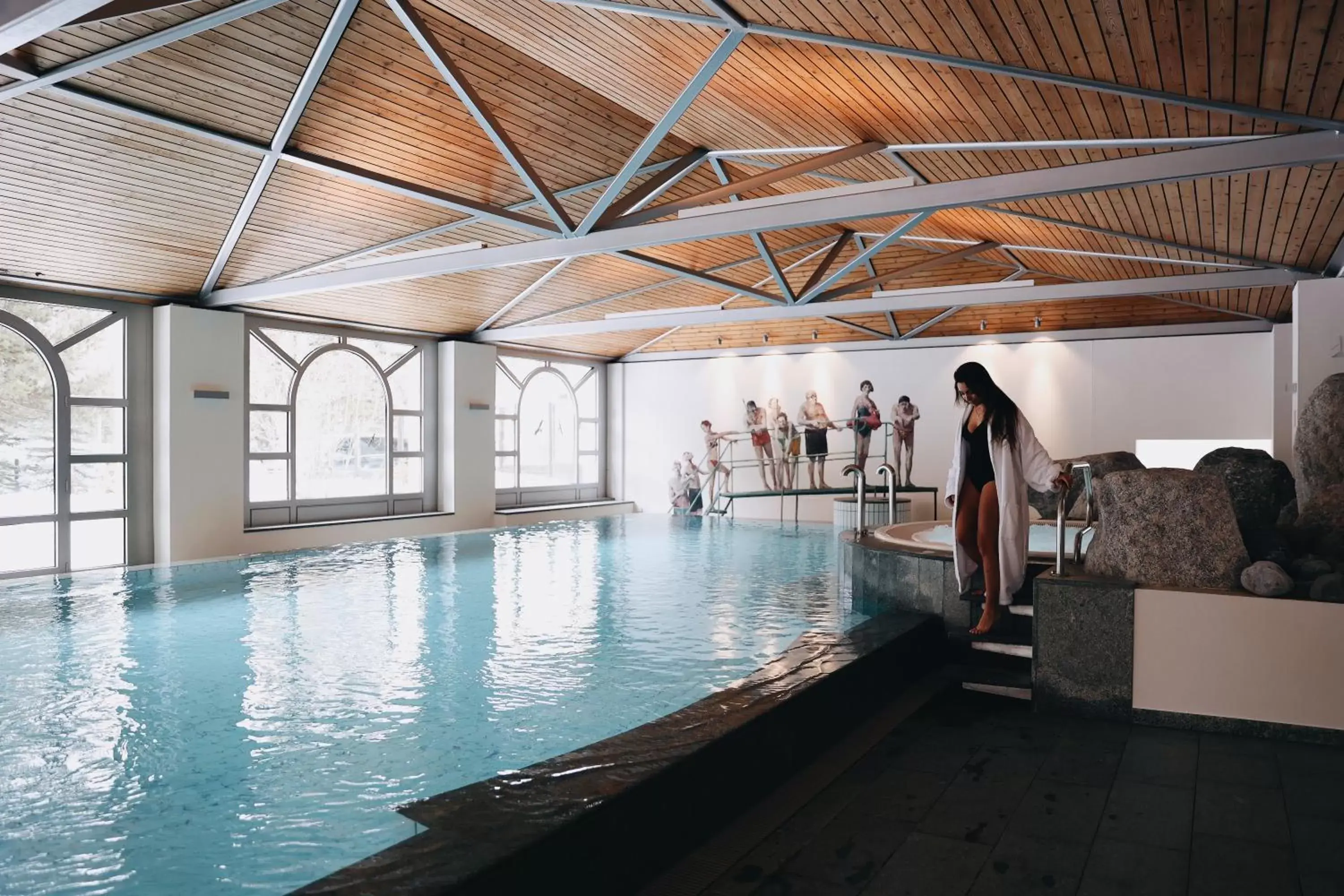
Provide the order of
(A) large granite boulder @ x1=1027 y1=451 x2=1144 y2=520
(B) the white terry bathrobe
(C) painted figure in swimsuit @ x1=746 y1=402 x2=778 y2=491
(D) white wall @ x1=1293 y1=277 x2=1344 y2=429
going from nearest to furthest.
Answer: (B) the white terry bathrobe, (D) white wall @ x1=1293 y1=277 x2=1344 y2=429, (A) large granite boulder @ x1=1027 y1=451 x2=1144 y2=520, (C) painted figure in swimsuit @ x1=746 y1=402 x2=778 y2=491

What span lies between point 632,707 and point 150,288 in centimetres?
1000

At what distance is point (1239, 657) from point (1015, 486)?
1.41 m

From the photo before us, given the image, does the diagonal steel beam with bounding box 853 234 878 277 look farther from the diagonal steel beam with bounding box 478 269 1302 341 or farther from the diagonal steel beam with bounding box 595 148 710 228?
the diagonal steel beam with bounding box 595 148 710 228

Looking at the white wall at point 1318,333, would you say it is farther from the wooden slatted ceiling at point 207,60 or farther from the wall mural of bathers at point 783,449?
the wooden slatted ceiling at point 207,60

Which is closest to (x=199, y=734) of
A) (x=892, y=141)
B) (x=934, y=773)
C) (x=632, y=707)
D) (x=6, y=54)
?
(x=632, y=707)

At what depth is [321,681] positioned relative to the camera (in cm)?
556

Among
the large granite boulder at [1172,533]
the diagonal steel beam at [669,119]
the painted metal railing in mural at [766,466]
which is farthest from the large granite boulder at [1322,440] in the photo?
the painted metal railing in mural at [766,466]

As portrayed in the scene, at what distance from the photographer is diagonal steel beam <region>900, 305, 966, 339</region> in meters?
16.9

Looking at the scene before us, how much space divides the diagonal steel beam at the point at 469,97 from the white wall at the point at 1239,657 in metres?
6.54

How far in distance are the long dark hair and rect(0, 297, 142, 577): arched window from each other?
11.1 m

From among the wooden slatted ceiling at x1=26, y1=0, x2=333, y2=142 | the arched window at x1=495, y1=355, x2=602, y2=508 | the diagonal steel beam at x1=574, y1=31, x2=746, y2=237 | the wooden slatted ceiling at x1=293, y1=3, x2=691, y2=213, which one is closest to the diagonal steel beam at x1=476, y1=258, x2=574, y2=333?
the arched window at x1=495, y1=355, x2=602, y2=508

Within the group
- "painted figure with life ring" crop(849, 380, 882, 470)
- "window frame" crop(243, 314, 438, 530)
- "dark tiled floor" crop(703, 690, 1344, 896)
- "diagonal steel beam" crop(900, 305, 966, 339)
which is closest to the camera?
"dark tiled floor" crop(703, 690, 1344, 896)

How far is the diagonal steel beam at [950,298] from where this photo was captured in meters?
11.5

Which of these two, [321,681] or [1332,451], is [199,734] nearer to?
[321,681]
